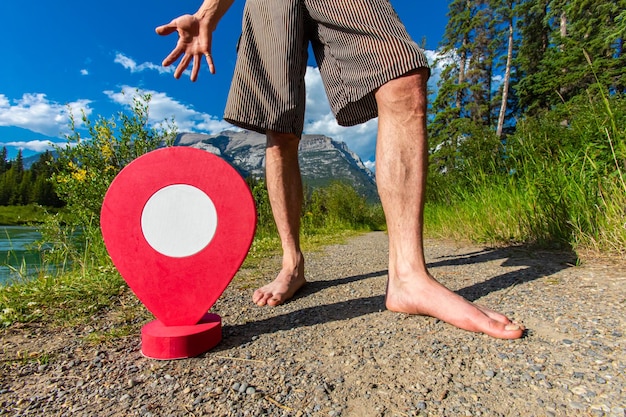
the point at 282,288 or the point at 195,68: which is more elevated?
the point at 195,68

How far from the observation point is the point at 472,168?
450 centimetres

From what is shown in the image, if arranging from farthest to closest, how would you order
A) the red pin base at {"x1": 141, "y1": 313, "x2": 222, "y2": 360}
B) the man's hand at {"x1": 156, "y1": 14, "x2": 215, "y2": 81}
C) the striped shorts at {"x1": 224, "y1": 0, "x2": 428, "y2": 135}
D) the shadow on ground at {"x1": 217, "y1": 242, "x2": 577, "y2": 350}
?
the man's hand at {"x1": 156, "y1": 14, "x2": 215, "y2": 81}, the striped shorts at {"x1": 224, "y1": 0, "x2": 428, "y2": 135}, the shadow on ground at {"x1": 217, "y1": 242, "x2": 577, "y2": 350}, the red pin base at {"x1": 141, "y1": 313, "x2": 222, "y2": 360}

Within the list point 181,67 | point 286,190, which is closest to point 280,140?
point 286,190

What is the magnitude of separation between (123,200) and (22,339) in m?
0.61

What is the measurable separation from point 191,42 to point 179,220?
0.86 metres

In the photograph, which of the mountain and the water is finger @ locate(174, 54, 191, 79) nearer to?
the water

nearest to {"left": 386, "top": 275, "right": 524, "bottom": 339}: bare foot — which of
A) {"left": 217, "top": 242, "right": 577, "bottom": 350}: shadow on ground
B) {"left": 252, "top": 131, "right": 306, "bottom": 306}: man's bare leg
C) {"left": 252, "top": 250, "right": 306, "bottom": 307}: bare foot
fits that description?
{"left": 217, "top": 242, "right": 577, "bottom": 350}: shadow on ground

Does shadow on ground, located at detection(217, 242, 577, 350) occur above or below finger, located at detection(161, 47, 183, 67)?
below

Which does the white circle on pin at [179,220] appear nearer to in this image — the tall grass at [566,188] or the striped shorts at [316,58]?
the striped shorts at [316,58]

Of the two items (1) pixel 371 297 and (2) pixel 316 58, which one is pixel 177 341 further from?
(2) pixel 316 58

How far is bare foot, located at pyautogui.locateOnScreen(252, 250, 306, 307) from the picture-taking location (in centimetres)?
155

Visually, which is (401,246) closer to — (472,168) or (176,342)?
(176,342)

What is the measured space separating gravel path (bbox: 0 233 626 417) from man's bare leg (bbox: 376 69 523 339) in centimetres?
12

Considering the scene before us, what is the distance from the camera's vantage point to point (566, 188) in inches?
92.7
